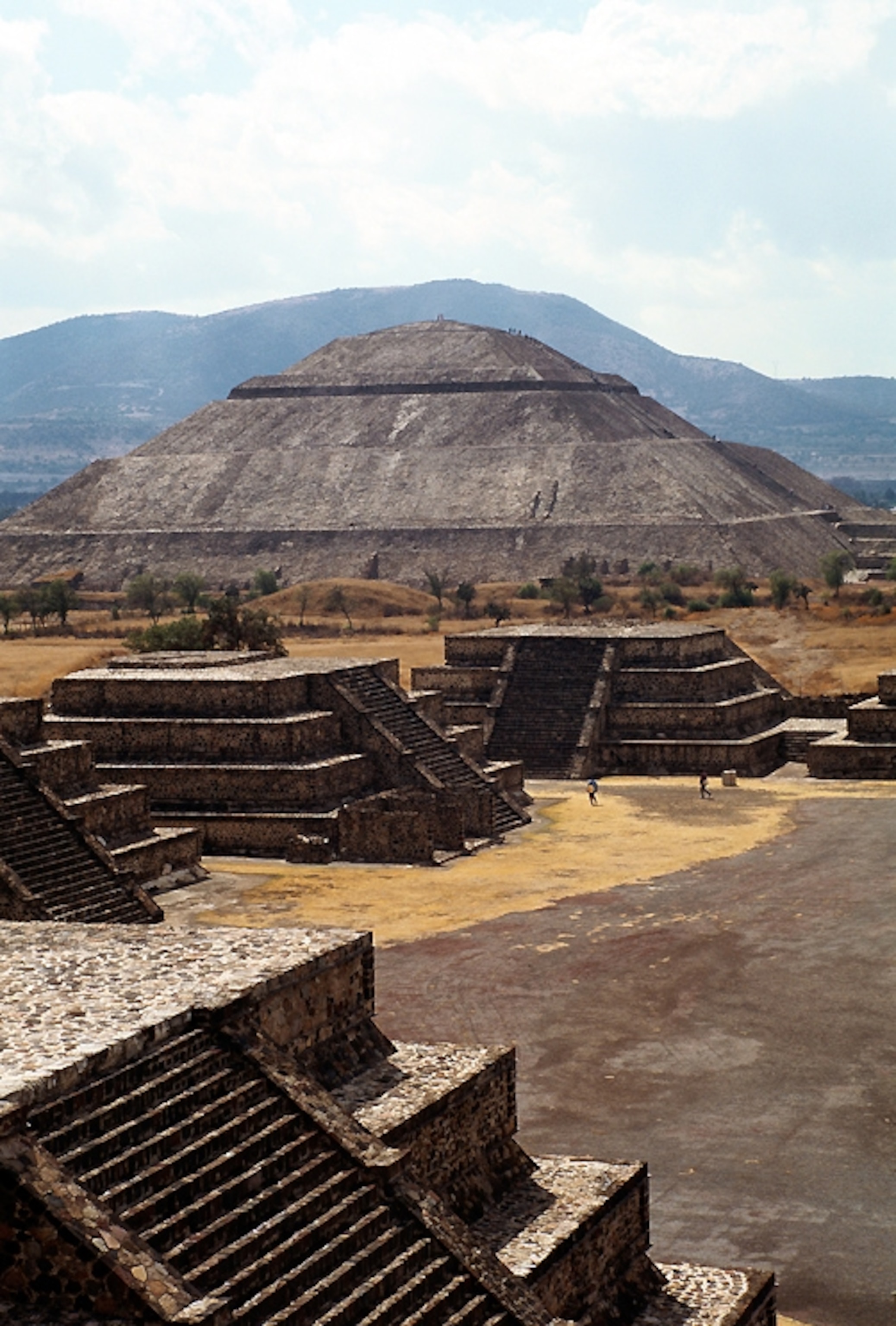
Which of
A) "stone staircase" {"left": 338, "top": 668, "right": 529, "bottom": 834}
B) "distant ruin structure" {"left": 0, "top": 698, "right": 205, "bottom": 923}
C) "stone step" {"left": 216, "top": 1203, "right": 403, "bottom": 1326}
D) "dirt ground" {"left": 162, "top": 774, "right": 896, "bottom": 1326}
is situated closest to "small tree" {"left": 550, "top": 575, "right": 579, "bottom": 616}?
"stone staircase" {"left": 338, "top": 668, "right": 529, "bottom": 834}

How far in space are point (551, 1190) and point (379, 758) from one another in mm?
24328

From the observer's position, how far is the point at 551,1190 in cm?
1638

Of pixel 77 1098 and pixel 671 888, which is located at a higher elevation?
pixel 77 1098

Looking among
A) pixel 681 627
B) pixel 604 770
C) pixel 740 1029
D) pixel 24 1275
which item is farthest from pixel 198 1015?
pixel 681 627

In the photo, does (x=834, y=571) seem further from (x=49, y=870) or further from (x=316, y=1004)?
(x=316, y=1004)

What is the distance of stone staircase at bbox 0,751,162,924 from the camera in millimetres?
28484

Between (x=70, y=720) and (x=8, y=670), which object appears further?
(x=8, y=670)

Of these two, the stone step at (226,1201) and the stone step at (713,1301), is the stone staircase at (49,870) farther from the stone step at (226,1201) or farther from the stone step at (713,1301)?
the stone step at (226,1201)

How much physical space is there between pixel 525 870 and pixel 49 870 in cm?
955

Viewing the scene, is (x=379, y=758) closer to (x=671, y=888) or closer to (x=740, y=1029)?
(x=671, y=888)

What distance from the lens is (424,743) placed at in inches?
1660

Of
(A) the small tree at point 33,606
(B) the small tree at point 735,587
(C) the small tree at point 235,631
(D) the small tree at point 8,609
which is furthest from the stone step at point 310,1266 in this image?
(A) the small tree at point 33,606

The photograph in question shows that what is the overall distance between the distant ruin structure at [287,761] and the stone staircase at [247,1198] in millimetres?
21849

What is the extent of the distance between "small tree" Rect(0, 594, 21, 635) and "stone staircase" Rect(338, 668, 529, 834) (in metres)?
46.9
